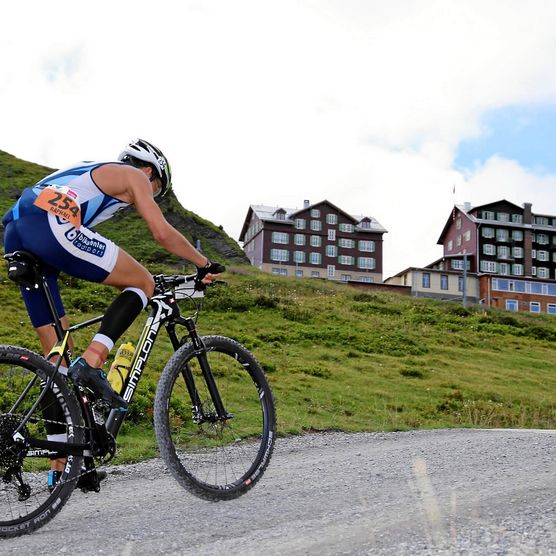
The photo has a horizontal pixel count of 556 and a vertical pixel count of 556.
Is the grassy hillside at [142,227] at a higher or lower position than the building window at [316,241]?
lower

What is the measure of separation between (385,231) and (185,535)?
9902 centimetres

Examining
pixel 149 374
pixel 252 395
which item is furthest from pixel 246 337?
pixel 252 395

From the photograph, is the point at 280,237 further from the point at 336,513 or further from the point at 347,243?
the point at 336,513

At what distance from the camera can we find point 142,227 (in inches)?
2235

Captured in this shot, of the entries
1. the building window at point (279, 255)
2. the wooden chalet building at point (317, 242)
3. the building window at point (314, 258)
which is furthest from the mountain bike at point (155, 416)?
the building window at point (314, 258)

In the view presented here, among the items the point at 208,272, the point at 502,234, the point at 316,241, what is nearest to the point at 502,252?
the point at 502,234

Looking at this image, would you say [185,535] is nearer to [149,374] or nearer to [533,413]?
[149,374]

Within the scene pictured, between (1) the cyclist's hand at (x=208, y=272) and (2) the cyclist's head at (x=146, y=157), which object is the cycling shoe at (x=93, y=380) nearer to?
(1) the cyclist's hand at (x=208, y=272)

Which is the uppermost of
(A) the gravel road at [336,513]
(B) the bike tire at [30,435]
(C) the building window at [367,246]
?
(C) the building window at [367,246]

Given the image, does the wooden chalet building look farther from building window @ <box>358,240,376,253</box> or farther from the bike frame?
the bike frame

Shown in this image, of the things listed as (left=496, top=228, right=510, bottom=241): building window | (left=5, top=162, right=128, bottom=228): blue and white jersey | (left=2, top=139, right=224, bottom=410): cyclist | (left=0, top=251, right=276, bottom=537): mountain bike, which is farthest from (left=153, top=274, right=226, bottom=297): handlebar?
(left=496, top=228, right=510, bottom=241): building window

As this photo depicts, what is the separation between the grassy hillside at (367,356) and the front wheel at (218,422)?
258cm

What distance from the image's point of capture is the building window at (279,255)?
315ft

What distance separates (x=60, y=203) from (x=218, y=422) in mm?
2023
